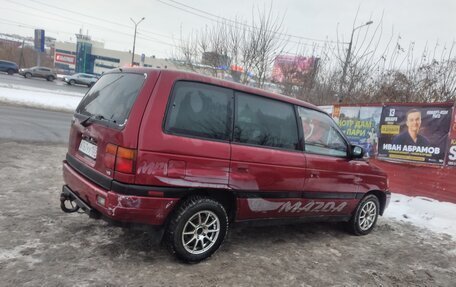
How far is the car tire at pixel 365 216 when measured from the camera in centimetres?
550

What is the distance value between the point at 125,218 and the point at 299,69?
52.3 feet

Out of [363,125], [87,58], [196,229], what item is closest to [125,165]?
[196,229]

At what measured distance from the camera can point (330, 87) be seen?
1678cm

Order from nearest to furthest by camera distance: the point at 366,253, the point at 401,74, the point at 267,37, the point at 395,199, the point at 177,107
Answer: the point at 177,107 → the point at 366,253 → the point at 395,199 → the point at 401,74 → the point at 267,37

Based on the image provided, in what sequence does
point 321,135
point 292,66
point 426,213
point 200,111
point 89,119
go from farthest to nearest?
1. point 292,66
2. point 426,213
3. point 321,135
4. point 89,119
5. point 200,111

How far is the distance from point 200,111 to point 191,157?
0.48 m

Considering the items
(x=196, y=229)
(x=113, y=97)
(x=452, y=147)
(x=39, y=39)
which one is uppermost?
(x=39, y=39)

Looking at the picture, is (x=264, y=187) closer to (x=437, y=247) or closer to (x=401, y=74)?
(x=437, y=247)

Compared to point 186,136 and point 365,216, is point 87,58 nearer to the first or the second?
point 365,216

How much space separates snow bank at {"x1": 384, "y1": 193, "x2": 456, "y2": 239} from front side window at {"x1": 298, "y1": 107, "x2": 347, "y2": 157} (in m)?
2.47

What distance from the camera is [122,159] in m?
3.31

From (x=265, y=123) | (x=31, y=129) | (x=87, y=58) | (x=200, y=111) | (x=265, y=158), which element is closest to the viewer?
(x=200, y=111)

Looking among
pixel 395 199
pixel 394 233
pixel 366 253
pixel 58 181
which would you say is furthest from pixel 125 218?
pixel 395 199

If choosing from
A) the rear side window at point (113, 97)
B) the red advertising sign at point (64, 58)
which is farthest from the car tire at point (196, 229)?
the red advertising sign at point (64, 58)
